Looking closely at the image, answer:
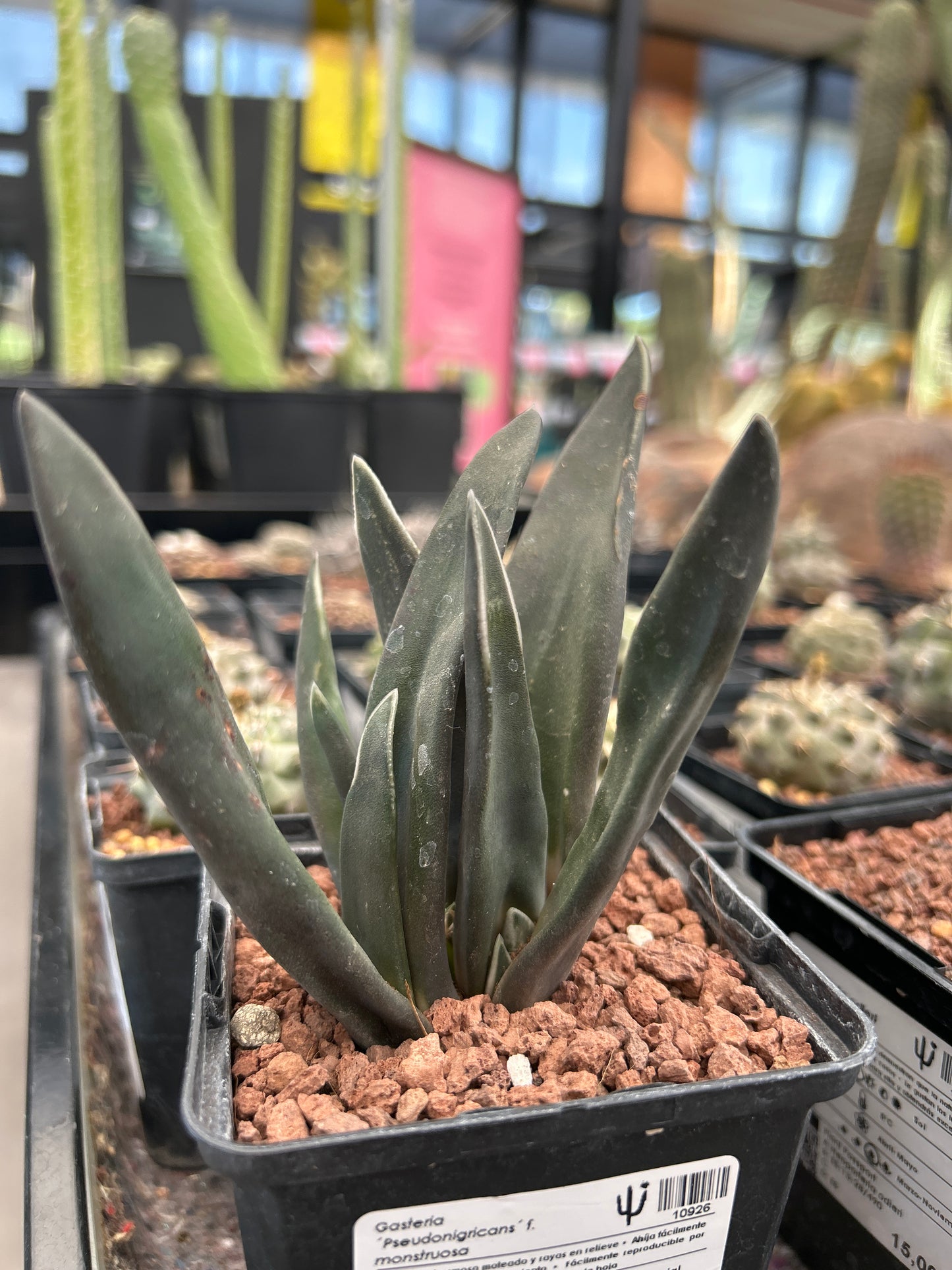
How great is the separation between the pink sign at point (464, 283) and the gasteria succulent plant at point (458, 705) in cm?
163

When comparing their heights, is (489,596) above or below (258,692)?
above

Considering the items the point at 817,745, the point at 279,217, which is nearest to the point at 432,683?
the point at 817,745

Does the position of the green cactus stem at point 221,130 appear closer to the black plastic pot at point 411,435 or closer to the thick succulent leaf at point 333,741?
the black plastic pot at point 411,435

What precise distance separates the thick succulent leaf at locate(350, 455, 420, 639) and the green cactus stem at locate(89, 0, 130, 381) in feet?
4.38

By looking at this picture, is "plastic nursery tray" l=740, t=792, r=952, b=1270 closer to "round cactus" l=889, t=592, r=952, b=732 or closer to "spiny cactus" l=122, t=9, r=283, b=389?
"round cactus" l=889, t=592, r=952, b=732

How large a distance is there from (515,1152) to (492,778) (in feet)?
0.39

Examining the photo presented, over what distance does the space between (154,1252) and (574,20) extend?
3.57 m

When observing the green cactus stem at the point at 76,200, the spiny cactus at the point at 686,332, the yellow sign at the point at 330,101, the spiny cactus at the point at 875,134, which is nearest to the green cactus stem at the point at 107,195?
the green cactus stem at the point at 76,200

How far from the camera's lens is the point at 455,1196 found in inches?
11.8

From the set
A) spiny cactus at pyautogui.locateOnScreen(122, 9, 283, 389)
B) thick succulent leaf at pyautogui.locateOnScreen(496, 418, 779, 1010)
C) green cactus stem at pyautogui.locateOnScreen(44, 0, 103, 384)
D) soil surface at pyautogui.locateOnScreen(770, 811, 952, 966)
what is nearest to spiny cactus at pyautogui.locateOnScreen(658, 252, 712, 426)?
spiny cactus at pyautogui.locateOnScreen(122, 9, 283, 389)

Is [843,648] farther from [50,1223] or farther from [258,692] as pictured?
[50,1223]

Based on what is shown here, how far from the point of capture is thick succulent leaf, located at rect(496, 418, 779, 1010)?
0.29m

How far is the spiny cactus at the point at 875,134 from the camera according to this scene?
2.42 meters

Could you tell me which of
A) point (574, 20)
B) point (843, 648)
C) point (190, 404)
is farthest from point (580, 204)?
point (843, 648)
